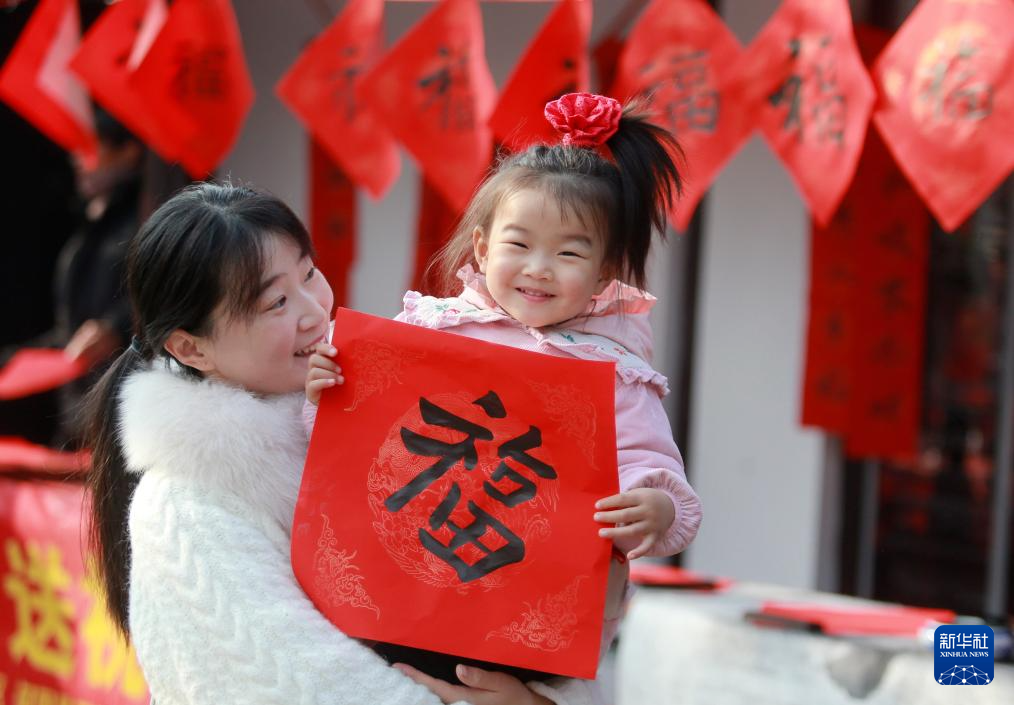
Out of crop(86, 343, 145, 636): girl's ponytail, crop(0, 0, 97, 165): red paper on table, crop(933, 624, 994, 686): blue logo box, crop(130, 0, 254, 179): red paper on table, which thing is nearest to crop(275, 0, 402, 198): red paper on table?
crop(130, 0, 254, 179): red paper on table

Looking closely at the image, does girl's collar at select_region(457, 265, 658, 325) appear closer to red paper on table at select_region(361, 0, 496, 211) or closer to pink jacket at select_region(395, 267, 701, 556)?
pink jacket at select_region(395, 267, 701, 556)

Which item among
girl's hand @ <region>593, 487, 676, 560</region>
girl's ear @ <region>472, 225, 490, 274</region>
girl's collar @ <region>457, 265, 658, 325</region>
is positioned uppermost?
girl's ear @ <region>472, 225, 490, 274</region>

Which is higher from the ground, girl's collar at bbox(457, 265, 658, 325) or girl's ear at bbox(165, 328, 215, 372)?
girl's collar at bbox(457, 265, 658, 325)

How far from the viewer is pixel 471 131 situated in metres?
3.31

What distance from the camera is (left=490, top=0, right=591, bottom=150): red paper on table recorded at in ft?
10.4

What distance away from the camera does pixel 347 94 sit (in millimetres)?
3576

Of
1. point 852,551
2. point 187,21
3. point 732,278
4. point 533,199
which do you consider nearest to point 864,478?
point 852,551

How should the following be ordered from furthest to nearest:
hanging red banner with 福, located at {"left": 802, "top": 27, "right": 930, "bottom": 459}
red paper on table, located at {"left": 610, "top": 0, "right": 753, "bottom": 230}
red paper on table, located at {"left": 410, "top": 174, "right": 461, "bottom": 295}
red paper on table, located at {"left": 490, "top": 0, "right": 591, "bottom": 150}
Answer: red paper on table, located at {"left": 410, "top": 174, "right": 461, "bottom": 295}
hanging red banner with 福, located at {"left": 802, "top": 27, "right": 930, "bottom": 459}
red paper on table, located at {"left": 490, "top": 0, "right": 591, "bottom": 150}
red paper on table, located at {"left": 610, "top": 0, "right": 753, "bottom": 230}

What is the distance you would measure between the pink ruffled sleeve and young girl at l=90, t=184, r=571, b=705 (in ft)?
1.15

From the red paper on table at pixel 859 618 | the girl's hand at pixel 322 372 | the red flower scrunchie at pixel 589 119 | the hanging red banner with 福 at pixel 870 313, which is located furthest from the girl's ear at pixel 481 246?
the hanging red banner with 福 at pixel 870 313

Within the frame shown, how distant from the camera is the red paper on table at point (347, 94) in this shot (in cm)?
353

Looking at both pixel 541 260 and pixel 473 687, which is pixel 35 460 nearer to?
pixel 473 687

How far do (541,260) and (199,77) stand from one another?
Result: 104 inches

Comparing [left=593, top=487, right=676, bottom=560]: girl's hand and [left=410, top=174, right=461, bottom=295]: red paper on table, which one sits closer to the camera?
[left=593, top=487, right=676, bottom=560]: girl's hand
